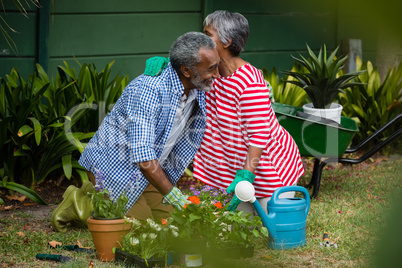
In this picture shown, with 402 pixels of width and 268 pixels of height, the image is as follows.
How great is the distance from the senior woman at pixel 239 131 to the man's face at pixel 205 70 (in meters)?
0.32

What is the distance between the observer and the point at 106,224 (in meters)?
2.97

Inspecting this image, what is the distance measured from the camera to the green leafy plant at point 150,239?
9.45 feet

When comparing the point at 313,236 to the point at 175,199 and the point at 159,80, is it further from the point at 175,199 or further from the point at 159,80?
the point at 159,80

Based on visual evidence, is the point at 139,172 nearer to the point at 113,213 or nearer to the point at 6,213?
the point at 113,213

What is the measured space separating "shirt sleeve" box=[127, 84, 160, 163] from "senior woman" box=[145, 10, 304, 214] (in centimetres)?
21

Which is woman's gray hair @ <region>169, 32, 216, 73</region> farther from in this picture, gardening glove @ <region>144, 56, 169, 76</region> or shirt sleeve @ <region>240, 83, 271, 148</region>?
shirt sleeve @ <region>240, 83, 271, 148</region>

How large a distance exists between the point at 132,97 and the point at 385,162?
3.73 metres

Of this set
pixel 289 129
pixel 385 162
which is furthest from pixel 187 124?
pixel 385 162

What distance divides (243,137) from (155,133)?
0.61 metres

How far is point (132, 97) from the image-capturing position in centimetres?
293

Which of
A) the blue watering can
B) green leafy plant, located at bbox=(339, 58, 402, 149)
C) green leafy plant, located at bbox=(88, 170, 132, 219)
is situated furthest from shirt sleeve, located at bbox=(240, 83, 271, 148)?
green leafy plant, located at bbox=(339, 58, 402, 149)

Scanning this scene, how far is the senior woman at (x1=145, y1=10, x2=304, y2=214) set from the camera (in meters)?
3.15

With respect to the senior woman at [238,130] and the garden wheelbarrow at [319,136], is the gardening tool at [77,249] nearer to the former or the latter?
the senior woman at [238,130]

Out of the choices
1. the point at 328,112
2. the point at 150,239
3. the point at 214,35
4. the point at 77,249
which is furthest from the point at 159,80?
the point at 328,112
